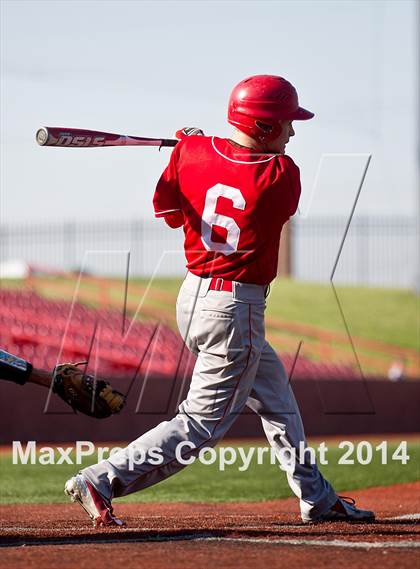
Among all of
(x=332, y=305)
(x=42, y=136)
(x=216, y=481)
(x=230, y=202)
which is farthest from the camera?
(x=332, y=305)

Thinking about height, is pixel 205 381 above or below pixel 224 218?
below

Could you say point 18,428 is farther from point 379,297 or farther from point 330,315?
point 379,297

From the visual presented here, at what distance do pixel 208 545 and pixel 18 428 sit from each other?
12.4 m

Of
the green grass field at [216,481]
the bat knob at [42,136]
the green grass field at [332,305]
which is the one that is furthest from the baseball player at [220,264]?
the green grass field at [332,305]

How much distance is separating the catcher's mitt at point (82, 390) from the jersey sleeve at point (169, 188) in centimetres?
103

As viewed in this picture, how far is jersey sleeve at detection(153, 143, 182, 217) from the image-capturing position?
19.9ft

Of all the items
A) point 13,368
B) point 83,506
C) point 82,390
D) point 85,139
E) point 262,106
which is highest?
point 262,106

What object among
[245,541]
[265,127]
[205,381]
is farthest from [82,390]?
[265,127]

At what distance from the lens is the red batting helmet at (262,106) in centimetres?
608

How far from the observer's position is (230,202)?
589cm

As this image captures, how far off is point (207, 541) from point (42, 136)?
90.6 inches

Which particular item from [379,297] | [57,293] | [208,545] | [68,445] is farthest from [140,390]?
[379,297]

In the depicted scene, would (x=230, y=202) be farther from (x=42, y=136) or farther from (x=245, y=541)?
(x=245, y=541)

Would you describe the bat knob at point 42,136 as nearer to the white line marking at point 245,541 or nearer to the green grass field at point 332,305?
the white line marking at point 245,541
